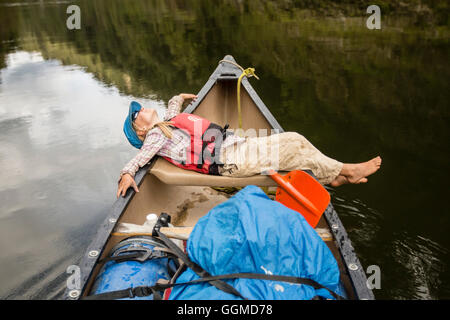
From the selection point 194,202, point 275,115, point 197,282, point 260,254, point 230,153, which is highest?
point 230,153

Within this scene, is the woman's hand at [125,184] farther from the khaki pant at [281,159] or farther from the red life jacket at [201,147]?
the khaki pant at [281,159]

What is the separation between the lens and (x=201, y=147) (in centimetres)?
304

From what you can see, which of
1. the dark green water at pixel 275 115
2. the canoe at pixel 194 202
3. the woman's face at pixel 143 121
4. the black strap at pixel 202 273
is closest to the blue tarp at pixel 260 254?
the black strap at pixel 202 273

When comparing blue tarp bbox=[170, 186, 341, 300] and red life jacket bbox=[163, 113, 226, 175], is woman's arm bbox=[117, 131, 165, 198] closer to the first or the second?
red life jacket bbox=[163, 113, 226, 175]

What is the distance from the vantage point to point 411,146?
600 centimetres

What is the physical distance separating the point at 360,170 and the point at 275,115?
4.72 m

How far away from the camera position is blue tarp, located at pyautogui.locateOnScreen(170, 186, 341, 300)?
5.15ft

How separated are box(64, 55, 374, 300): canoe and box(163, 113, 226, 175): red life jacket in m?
0.07

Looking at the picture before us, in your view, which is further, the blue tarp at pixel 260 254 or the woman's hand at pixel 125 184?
the woman's hand at pixel 125 184

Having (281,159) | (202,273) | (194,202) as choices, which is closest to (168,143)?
(194,202)

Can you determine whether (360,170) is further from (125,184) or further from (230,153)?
(125,184)

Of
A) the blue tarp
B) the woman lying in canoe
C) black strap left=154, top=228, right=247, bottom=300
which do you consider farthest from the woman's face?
the blue tarp

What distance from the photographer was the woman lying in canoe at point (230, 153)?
294 centimetres
